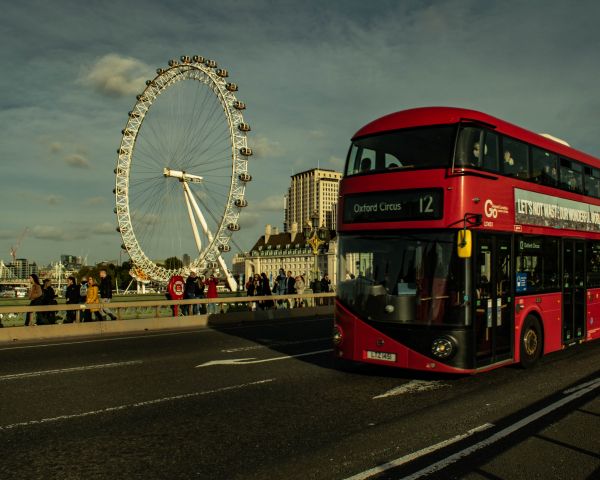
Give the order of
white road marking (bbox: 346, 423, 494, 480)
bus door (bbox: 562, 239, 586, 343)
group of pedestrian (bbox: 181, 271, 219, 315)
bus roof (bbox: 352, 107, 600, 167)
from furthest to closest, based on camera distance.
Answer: group of pedestrian (bbox: 181, 271, 219, 315), bus door (bbox: 562, 239, 586, 343), bus roof (bbox: 352, 107, 600, 167), white road marking (bbox: 346, 423, 494, 480)

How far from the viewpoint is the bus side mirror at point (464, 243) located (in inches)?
339

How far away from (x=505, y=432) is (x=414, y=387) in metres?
2.84

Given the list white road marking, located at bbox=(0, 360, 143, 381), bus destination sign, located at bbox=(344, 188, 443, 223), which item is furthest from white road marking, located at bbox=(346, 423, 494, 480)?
white road marking, located at bbox=(0, 360, 143, 381)

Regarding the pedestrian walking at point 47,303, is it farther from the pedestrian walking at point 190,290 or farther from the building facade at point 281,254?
the building facade at point 281,254

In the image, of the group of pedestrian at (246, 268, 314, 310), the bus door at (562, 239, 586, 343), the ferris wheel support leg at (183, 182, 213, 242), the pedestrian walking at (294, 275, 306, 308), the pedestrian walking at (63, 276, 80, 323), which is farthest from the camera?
the ferris wheel support leg at (183, 182, 213, 242)

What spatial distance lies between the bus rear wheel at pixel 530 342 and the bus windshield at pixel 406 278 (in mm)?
2347

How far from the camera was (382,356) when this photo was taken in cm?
954

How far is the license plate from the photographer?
944cm

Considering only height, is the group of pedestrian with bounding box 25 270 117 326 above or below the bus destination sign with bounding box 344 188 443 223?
below

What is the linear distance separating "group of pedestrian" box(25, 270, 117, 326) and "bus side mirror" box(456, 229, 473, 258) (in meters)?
13.8

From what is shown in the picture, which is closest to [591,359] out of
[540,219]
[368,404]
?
[540,219]

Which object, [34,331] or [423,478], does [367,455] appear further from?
[34,331]

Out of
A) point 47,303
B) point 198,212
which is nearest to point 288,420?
point 47,303

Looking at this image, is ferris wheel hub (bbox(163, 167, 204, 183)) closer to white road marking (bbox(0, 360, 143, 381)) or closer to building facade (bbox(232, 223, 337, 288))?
white road marking (bbox(0, 360, 143, 381))
